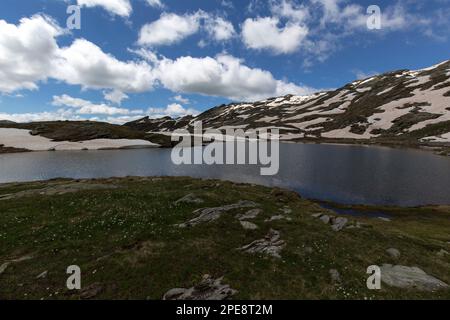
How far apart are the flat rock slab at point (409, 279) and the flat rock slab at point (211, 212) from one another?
543 inches

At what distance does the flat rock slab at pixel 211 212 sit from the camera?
25.2 meters

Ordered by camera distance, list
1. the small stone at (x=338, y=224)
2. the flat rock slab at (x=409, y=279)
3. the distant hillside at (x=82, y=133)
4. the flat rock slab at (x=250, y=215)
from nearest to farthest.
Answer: the flat rock slab at (x=409, y=279), the flat rock slab at (x=250, y=215), the small stone at (x=338, y=224), the distant hillside at (x=82, y=133)

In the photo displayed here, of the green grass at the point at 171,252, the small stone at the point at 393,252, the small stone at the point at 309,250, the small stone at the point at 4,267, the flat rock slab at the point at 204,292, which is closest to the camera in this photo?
the flat rock slab at the point at 204,292

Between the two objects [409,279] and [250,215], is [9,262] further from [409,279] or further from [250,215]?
[409,279]

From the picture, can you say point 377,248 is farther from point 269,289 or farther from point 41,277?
point 41,277

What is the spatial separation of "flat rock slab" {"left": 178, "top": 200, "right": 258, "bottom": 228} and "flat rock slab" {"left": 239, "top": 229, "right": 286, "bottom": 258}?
5.44 meters

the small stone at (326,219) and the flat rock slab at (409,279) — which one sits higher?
the small stone at (326,219)

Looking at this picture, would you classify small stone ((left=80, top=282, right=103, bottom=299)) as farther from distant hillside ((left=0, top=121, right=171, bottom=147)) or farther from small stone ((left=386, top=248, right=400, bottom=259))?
distant hillside ((left=0, top=121, right=171, bottom=147))

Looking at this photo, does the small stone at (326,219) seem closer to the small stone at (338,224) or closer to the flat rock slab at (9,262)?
the small stone at (338,224)

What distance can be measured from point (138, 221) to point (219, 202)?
897 cm

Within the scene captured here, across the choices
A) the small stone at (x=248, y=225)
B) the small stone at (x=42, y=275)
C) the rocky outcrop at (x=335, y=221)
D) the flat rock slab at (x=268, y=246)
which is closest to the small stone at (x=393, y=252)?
the rocky outcrop at (x=335, y=221)

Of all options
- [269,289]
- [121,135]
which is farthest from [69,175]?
[121,135]

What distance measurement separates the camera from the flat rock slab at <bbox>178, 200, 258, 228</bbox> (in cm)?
2517

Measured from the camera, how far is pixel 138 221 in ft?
83.8
